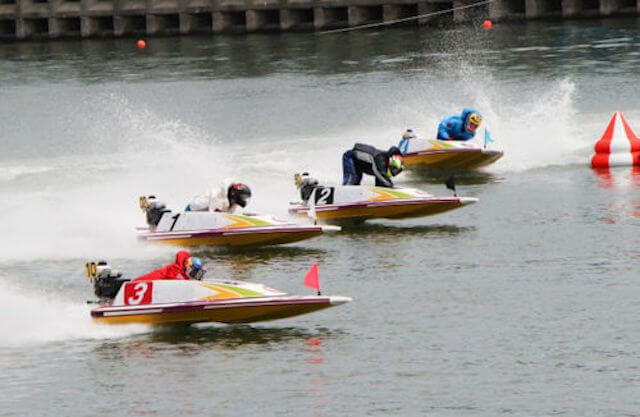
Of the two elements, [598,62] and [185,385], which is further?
[598,62]

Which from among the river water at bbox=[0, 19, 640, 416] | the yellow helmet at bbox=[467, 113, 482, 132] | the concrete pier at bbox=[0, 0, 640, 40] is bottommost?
the river water at bbox=[0, 19, 640, 416]

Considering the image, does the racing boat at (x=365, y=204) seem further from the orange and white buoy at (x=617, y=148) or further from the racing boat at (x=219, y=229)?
the orange and white buoy at (x=617, y=148)

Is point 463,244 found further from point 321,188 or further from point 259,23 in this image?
point 259,23

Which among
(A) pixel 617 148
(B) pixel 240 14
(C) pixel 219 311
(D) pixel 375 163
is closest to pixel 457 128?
(A) pixel 617 148

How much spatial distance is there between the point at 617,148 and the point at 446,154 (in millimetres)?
3884

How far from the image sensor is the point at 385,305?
20844 mm

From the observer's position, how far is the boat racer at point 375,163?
87.6 ft

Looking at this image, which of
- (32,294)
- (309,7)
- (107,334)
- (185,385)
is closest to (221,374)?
(185,385)

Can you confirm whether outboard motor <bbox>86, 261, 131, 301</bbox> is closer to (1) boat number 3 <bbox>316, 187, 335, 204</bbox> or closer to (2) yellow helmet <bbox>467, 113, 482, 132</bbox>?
(1) boat number 3 <bbox>316, 187, 335, 204</bbox>

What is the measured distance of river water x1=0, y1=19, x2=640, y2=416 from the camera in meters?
17.2

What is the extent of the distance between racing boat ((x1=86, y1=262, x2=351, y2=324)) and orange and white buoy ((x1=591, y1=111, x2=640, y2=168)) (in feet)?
50.0

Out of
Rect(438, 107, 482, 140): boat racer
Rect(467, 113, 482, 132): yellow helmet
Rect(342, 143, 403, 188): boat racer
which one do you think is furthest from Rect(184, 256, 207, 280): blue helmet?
Rect(438, 107, 482, 140): boat racer

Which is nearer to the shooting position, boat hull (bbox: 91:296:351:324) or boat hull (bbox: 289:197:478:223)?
boat hull (bbox: 91:296:351:324)

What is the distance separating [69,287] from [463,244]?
22.4 ft
